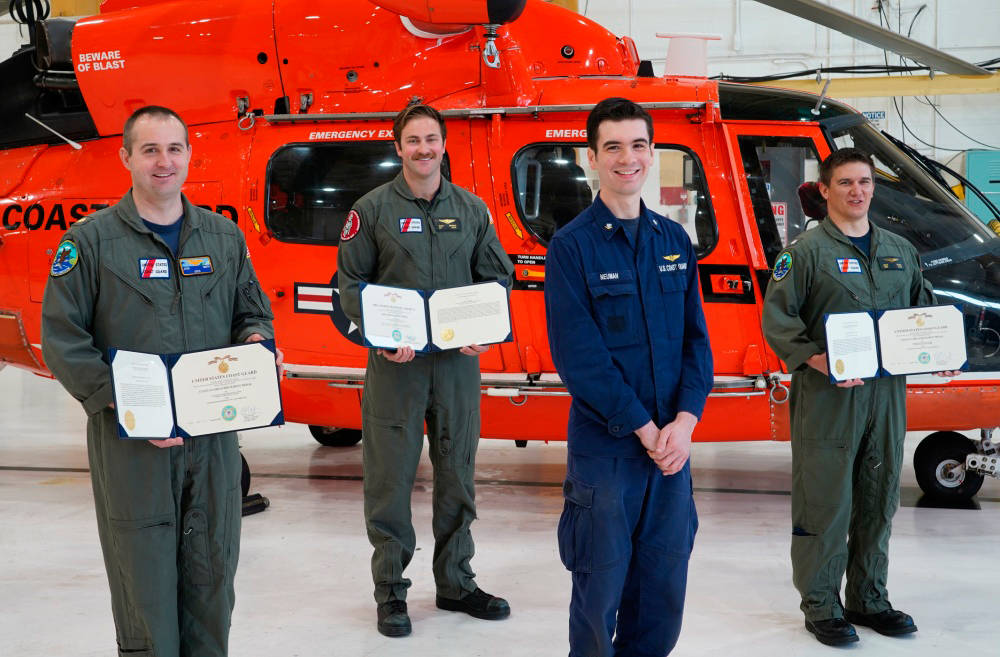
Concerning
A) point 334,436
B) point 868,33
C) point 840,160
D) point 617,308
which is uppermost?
point 868,33

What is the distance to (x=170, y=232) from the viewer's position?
2.81 m

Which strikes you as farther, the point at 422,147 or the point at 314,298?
the point at 314,298

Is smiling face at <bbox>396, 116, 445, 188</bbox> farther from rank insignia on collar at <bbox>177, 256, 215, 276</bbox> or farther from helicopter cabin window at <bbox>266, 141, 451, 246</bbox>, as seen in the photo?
helicopter cabin window at <bbox>266, 141, 451, 246</bbox>

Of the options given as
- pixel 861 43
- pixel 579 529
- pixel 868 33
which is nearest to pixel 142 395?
pixel 579 529

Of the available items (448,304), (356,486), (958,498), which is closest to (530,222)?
(448,304)

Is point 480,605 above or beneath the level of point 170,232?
beneath

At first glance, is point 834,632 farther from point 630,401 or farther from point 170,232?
point 170,232

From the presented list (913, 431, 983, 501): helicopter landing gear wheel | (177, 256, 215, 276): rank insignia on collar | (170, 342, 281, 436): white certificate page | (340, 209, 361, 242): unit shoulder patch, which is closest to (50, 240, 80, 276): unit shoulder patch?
(177, 256, 215, 276): rank insignia on collar

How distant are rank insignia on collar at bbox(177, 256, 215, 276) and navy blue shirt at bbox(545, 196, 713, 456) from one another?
0.97 metres

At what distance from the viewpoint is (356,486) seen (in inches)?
237

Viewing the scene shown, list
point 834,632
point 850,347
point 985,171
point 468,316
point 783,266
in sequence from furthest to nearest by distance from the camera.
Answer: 1. point 985,171
2. point 468,316
3. point 783,266
4. point 834,632
5. point 850,347

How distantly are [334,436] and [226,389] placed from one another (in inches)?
171

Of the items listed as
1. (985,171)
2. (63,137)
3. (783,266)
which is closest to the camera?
(783,266)

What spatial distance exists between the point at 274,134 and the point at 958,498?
13.9 feet
